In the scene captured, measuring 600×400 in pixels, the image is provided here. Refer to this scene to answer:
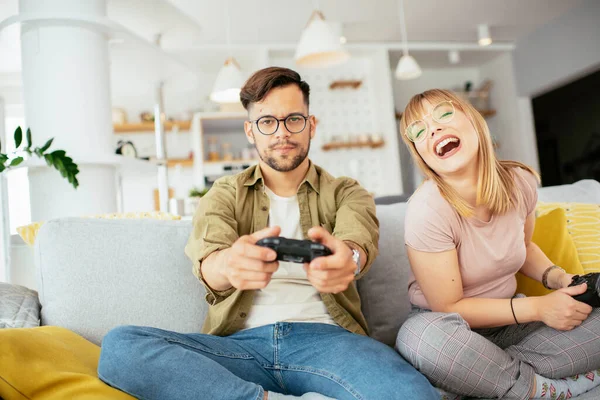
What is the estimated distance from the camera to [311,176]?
4.79ft

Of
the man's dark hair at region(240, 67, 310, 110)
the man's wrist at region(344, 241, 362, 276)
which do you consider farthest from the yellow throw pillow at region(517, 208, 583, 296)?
the man's dark hair at region(240, 67, 310, 110)

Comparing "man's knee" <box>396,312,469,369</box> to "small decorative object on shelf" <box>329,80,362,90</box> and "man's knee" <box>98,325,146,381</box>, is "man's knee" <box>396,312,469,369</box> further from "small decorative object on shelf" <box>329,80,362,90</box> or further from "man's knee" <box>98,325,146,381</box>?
"small decorative object on shelf" <box>329,80,362,90</box>

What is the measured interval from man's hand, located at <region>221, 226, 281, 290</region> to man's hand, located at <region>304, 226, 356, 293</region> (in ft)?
0.23

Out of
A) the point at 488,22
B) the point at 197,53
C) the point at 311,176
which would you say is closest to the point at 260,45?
the point at 197,53

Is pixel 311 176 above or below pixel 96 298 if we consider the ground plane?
above

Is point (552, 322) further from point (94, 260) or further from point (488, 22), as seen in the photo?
point (488, 22)

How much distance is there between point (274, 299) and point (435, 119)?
0.63 metres

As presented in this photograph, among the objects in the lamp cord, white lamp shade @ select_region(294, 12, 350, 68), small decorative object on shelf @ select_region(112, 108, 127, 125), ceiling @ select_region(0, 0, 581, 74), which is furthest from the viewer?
small decorative object on shelf @ select_region(112, 108, 127, 125)

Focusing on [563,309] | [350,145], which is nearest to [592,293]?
[563,309]

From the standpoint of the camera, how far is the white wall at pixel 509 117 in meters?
6.35

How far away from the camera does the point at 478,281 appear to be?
1.34 m

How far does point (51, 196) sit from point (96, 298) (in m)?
1.31

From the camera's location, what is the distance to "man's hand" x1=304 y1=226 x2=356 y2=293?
3.06 feet

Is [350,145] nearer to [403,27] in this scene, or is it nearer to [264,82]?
[403,27]
